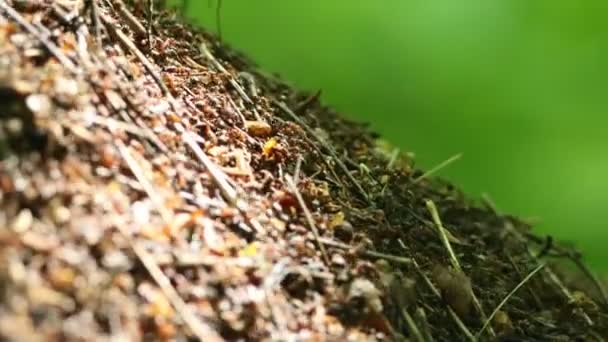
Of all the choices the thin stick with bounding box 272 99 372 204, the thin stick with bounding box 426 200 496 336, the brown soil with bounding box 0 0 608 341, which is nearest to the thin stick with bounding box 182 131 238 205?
the brown soil with bounding box 0 0 608 341

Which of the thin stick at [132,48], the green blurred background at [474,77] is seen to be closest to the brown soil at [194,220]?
the thin stick at [132,48]

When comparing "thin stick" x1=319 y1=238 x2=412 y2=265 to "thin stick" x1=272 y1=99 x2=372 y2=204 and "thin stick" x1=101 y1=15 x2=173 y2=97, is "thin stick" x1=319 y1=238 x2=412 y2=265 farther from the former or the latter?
"thin stick" x1=101 y1=15 x2=173 y2=97

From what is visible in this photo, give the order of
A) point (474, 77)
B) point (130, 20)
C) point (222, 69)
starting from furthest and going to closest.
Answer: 1. point (474, 77)
2. point (222, 69)
3. point (130, 20)

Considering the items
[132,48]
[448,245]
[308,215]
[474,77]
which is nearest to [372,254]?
[308,215]

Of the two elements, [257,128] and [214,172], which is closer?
[214,172]

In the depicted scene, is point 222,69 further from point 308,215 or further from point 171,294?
point 171,294

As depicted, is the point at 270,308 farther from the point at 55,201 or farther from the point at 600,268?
the point at 600,268

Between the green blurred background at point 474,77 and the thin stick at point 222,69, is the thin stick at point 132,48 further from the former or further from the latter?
the green blurred background at point 474,77
